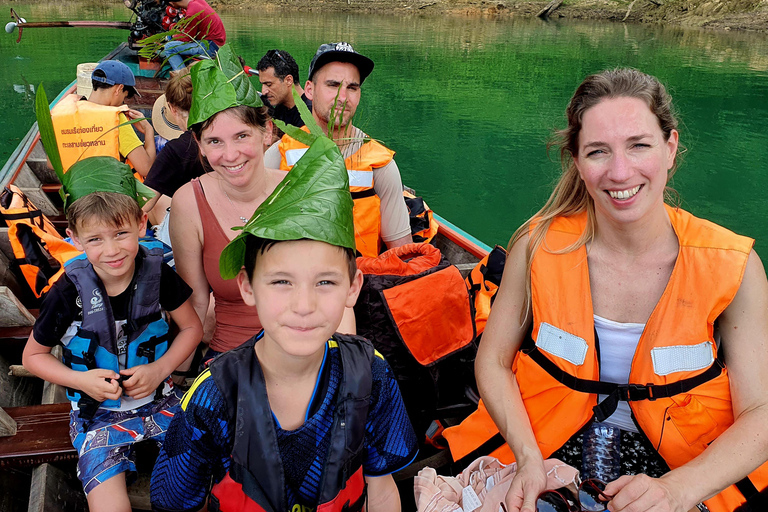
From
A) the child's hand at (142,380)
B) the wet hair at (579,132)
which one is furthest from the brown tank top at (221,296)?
the wet hair at (579,132)

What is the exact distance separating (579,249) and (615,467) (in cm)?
64

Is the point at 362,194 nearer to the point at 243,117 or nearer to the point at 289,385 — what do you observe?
the point at 243,117

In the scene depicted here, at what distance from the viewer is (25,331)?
263 centimetres

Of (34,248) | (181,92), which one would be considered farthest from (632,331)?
(34,248)

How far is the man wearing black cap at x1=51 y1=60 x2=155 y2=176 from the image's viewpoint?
13.1ft

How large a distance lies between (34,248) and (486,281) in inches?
92.5

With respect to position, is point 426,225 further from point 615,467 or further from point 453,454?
point 615,467

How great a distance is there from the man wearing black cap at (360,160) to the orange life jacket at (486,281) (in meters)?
0.58

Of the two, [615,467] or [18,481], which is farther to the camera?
[18,481]

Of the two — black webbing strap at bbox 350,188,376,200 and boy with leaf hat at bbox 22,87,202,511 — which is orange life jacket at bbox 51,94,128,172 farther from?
boy with leaf hat at bbox 22,87,202,511

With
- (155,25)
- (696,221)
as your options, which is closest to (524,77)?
(155,25)

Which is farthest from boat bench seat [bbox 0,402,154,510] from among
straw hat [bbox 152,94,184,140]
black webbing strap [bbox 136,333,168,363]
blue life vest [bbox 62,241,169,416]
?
straw hat [bbox 152,94,184,140]

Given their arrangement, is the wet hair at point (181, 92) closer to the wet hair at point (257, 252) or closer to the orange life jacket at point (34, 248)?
the orange life jacket at point (34, 248)

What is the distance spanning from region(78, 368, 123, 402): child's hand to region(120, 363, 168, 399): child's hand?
0.16ft
